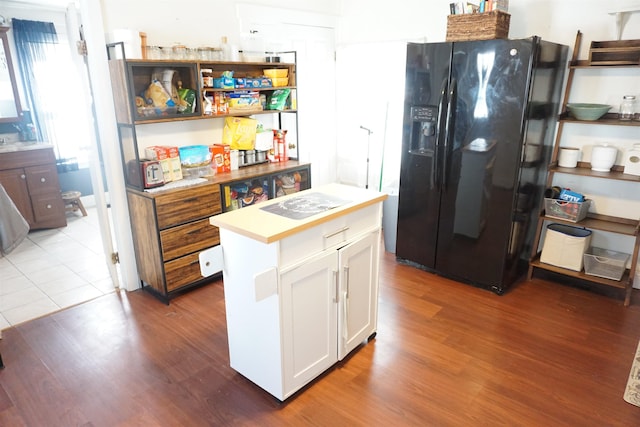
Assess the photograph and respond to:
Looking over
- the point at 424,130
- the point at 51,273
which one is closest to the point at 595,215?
the point at 424,130

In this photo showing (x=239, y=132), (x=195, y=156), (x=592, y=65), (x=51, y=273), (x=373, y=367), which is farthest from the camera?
(x=51, y=273)

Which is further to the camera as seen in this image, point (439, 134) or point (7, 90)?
point (7, 90)

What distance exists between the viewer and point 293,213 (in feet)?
6.91

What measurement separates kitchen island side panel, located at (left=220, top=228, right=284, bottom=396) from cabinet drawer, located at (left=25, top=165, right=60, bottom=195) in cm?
350

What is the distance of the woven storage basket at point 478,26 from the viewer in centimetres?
285

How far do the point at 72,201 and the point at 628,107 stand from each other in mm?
5531

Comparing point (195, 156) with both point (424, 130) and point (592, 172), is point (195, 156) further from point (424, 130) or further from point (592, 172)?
point (592, 172)

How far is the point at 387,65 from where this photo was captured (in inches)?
166

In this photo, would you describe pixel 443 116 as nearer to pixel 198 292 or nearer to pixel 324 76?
pixel 324 76

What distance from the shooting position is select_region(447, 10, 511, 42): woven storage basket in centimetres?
285

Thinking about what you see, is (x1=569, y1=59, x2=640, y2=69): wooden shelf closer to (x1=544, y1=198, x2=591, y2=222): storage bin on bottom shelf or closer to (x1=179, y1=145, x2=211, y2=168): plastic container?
(x1=544, y1=198, x2=591, y2=222): storage bin on bottom shelf

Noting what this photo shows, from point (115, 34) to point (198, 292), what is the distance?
1.89 meters

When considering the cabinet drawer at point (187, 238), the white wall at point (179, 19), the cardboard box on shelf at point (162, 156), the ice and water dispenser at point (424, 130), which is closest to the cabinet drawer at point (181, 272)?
the cabinet drawer at point (187, 238)

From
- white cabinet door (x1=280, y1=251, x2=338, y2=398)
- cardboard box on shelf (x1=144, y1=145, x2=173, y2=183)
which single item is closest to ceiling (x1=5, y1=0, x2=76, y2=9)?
cardboard box on shelf (x1=144, y1=145, x2=173, y2=183)
